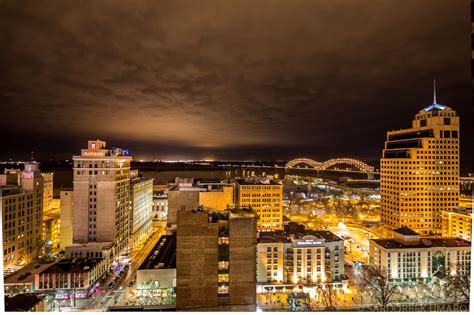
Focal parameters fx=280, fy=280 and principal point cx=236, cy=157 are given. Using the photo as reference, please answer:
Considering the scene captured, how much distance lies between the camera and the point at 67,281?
7164mm

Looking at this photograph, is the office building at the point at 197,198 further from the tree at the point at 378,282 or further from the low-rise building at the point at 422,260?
the low-rise building at the point at 422,260

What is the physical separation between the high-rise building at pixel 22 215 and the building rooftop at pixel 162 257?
4494 mm

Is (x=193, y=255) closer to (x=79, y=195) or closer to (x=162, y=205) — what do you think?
(x=79, y=195)

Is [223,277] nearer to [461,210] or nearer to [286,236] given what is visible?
[286,236]

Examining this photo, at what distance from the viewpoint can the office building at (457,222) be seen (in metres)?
10.5

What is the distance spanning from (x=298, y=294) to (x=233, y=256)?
3.61m

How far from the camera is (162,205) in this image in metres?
17.2

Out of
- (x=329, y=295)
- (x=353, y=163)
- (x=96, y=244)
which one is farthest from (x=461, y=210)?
(x=353, y=163)

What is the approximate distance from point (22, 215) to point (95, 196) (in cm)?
252

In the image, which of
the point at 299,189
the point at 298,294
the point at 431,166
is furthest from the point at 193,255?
the point at 299,189

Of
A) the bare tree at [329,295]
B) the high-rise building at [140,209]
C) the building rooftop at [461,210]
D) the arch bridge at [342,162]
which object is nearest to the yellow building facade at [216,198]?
the high-rise building at [140,209]

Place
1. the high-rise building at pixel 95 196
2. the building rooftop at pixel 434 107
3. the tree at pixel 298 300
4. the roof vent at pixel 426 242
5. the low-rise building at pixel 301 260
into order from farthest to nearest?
the building rooftop at pixel 434 107 → the high-rise building at pixel 95 196 → the roof vent at pixel 426 242 → the low-rise building at pixel 301 260 → the tree at pixel 298 300

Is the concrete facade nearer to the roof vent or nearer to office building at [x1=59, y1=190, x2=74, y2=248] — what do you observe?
the roof vent

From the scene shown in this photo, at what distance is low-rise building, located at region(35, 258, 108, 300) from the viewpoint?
7055 millimetres
